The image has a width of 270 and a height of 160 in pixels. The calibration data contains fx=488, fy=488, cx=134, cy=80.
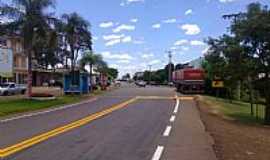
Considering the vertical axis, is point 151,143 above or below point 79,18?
below

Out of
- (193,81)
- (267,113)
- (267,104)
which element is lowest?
(267,113)

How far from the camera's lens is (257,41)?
26.2 metres

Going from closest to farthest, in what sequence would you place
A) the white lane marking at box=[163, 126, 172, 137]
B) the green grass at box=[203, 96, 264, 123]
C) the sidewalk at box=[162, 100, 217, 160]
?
the sidewalk at box=[162, 100, 217, 160], the white lane marking at box=[163, 126, 172, 137], the green grass at box=[203, 96, 264, 123]

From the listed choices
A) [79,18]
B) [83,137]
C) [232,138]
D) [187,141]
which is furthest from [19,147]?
[79,18]

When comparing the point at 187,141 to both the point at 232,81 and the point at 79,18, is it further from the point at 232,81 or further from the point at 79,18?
the point at 79,18

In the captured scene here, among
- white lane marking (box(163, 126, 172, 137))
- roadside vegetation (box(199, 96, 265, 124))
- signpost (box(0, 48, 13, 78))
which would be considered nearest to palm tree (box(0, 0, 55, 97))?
signpost (box(0, 48, 13, 78))

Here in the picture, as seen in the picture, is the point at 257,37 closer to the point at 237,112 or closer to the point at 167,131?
the point at 237,112

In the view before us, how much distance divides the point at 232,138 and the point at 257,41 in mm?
11595

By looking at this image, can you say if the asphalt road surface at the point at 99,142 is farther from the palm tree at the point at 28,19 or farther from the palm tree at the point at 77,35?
the palm tree at the point at 77,35

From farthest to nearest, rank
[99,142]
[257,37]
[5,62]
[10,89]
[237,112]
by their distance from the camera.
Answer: [10,89]
[5,62]
[237,112]
[257,37]
[99,142]

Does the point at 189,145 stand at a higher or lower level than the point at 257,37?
lower

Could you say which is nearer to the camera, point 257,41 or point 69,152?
point 69,152

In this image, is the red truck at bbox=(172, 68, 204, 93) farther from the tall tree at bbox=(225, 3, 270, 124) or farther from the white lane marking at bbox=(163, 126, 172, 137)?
the white lane marking at bbox=(163, 126, 172, 137)

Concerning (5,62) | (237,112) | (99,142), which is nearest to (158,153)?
(99,142)
